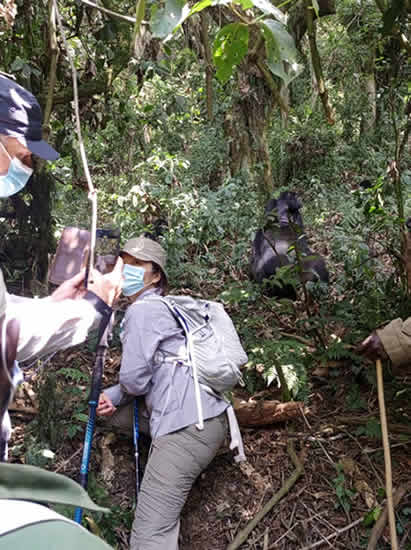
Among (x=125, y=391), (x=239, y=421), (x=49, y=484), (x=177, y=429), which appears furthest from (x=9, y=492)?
(x=239, y=421)

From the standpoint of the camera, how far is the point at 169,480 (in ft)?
8.82

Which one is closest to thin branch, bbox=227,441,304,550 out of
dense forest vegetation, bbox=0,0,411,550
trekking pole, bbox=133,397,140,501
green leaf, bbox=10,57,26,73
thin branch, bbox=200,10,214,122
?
dense forest vegetation, bbox=0,0,411,550

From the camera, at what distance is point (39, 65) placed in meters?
4.07

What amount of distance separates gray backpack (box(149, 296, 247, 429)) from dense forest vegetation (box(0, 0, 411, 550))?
0.48 m

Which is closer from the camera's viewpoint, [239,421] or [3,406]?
[3,406]

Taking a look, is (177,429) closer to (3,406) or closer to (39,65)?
(3,406)

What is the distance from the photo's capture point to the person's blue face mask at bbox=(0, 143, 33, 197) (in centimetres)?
200

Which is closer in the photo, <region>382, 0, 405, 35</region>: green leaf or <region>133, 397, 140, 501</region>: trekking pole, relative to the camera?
<region>382, 0, 405, 35</region>: green leaf

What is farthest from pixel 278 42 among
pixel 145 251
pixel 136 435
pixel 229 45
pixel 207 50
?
pixel 136 435

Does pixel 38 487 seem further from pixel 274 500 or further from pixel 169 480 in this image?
pixel 274 500

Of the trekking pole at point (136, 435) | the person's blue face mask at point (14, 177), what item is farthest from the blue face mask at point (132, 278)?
the person's blue face mask at point (14, 177)

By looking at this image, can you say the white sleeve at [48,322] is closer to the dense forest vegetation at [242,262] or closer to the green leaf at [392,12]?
the dense forest vegetation at [242,262]

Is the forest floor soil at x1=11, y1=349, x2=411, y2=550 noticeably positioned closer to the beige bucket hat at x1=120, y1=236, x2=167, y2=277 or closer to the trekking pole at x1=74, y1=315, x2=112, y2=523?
the trekking pole at x1=74, y1=315, x2=112, y2=523

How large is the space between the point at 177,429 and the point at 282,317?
215 centimetres
